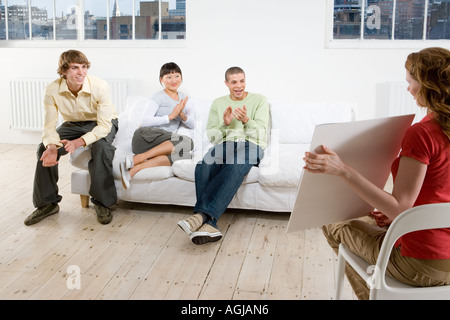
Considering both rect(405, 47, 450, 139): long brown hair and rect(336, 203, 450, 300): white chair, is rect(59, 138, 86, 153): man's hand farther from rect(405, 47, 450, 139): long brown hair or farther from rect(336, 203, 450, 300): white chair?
rect(405, 47, 450, 139): long brown hair

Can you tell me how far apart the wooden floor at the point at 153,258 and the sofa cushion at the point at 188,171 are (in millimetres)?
278

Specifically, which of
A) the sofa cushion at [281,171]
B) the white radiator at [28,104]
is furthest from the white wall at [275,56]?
the sofa cushion at [281,171]

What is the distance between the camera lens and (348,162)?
174 cm

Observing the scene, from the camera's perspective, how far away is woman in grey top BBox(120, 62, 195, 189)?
11.6 ft

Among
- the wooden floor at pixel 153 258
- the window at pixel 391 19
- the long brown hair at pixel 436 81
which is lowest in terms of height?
the wooden floor at pixel 153 258

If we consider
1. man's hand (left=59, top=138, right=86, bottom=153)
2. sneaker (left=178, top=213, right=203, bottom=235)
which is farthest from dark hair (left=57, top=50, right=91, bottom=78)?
sneaker (left=178, top=213, right=203, bottom=235)

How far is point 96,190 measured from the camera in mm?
3457

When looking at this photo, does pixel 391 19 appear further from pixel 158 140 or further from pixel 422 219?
pixel 422 219

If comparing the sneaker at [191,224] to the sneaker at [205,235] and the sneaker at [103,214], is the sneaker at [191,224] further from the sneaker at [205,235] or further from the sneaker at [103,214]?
the sneaker at [103,214]

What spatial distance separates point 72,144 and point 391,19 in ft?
10.6

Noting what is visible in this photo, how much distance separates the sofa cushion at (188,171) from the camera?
3.38m

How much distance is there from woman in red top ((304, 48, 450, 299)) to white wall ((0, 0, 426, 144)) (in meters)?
3.31

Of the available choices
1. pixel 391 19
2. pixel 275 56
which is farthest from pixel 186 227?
pixel 391 19

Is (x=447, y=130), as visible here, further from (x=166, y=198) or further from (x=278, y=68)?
(x=278, y=68)
